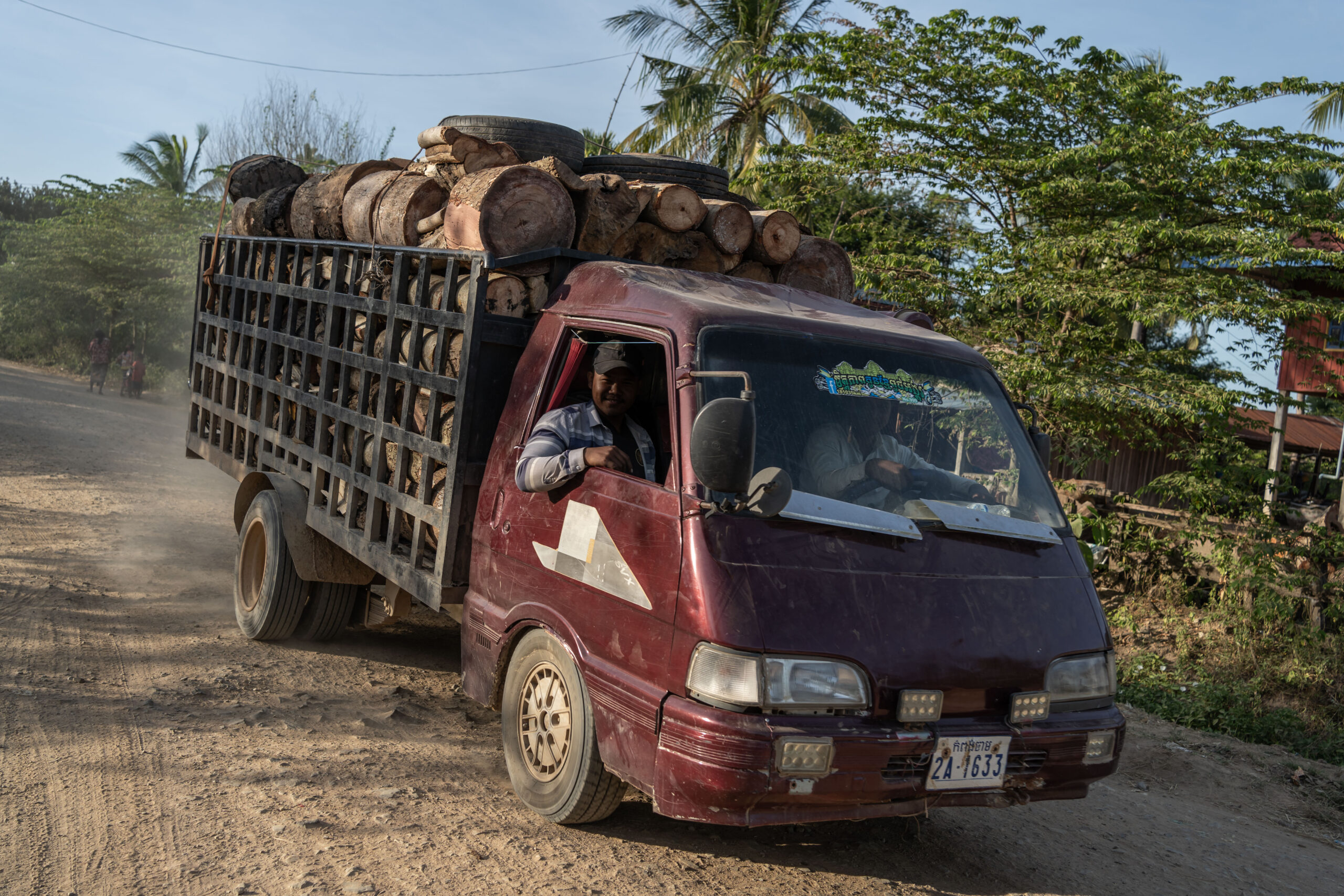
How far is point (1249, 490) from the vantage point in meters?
8.86

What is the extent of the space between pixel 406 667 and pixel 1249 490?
24.5ft

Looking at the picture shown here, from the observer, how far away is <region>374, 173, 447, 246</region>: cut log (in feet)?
16.4

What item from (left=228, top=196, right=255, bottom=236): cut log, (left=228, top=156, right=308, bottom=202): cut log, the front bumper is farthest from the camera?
(left=228, top=156, right=308, bottom=202): cut log

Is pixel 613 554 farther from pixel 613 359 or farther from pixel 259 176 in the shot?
pixel 259 176

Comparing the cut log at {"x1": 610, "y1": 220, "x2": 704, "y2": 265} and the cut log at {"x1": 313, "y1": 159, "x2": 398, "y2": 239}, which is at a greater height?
the cut log at {"x1": 313, "y1": 159, "x2": 398, "y2": 239}

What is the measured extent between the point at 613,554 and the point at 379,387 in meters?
2.03

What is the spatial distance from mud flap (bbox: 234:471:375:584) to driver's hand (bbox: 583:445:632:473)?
2185 mm

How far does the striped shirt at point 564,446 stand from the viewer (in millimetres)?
3557

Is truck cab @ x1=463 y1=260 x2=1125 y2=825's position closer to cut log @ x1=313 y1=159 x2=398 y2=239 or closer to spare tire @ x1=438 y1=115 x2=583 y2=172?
spare tire @ x1=438 y1=115 x2=583 y2=172

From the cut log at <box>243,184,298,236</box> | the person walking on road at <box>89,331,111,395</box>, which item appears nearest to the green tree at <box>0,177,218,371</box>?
the person walking on road at <box>89,331,111,395</box>

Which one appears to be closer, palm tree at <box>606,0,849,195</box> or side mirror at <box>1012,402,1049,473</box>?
side mirror at <box>1012,402,1049,473</box>

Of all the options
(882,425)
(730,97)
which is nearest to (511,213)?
(882,425)

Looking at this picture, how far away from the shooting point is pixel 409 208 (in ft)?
16.4

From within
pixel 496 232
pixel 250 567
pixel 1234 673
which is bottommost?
pixel 1234 673
